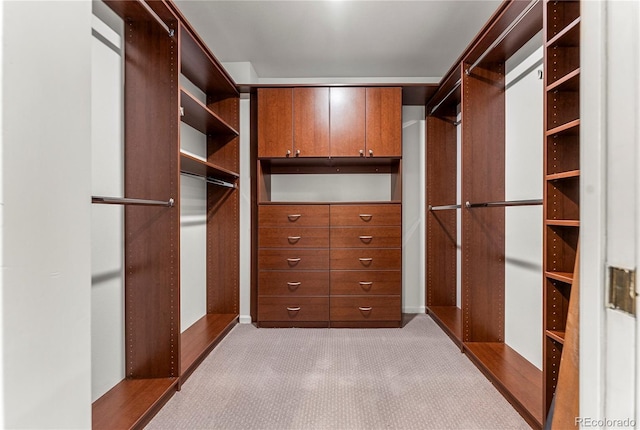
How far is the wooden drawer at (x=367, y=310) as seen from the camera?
301cm

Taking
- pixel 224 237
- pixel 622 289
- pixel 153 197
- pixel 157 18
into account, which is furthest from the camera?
pixel 224 237

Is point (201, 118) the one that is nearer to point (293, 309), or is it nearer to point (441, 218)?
point (293, 309)

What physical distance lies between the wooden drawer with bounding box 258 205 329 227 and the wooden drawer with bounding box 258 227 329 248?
0.04 m

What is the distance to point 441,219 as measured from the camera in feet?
11.3

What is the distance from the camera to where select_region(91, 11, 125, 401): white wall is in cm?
176

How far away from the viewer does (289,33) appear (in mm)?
2699

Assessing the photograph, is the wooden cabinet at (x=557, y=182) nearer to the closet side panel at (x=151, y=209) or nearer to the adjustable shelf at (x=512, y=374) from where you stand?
the adjustable shelf at (x=512, y=374)

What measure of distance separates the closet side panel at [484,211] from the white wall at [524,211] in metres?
0.05

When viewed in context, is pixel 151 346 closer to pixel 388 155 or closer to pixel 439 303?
pixel 388 155

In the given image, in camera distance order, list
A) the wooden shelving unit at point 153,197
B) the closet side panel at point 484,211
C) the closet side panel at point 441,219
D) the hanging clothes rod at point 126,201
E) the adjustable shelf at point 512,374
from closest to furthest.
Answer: the hanging clothes rod at point 126,201
the adjustable shelf at point 512,374
the wooden shelving unit at point 153,197
the closet side panel at point 484,211
the closet side panel at point 441,219

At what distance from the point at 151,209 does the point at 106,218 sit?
22 cm

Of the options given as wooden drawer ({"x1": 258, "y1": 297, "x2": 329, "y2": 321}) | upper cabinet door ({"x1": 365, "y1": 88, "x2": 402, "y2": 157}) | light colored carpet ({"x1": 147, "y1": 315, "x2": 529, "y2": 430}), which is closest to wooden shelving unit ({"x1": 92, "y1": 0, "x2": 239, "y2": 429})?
light colored carpet ({"x1": 147, "y1": 315, "x2": 529, "y2": 430})

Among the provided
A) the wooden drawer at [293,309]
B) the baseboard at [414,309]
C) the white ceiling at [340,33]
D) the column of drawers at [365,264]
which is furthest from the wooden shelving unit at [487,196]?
the wooden drawer at [293,309]

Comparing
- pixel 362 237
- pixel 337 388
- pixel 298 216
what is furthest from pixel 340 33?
pixel 337 388
